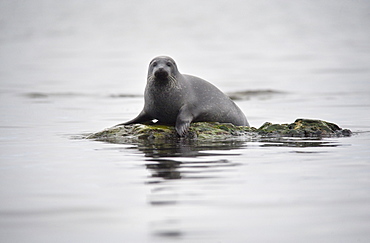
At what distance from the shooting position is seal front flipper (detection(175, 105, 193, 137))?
10.3m

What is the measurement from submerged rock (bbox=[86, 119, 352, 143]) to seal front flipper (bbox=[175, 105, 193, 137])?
0.12 metres

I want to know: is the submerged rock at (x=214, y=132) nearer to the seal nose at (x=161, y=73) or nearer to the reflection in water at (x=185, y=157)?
the reflection in water at (x=185, y=157)

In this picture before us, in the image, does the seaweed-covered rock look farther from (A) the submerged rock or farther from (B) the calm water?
(B) the calm water

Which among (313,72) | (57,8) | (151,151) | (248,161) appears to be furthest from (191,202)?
(57,8)

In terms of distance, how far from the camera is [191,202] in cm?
581

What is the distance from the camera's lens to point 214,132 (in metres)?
10.7

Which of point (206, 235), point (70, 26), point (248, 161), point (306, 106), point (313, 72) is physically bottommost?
point (206, 235)

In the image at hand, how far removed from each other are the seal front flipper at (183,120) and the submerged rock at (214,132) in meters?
0.12

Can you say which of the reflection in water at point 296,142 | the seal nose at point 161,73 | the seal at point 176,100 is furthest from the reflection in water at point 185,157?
the seal nose at point 161,73

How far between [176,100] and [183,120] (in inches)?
18.9

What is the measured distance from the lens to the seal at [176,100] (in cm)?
1068

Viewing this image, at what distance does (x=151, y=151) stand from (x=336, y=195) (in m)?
3.45

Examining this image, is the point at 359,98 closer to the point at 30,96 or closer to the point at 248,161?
the point at 30,96

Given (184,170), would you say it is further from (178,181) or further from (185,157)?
(185,157)
